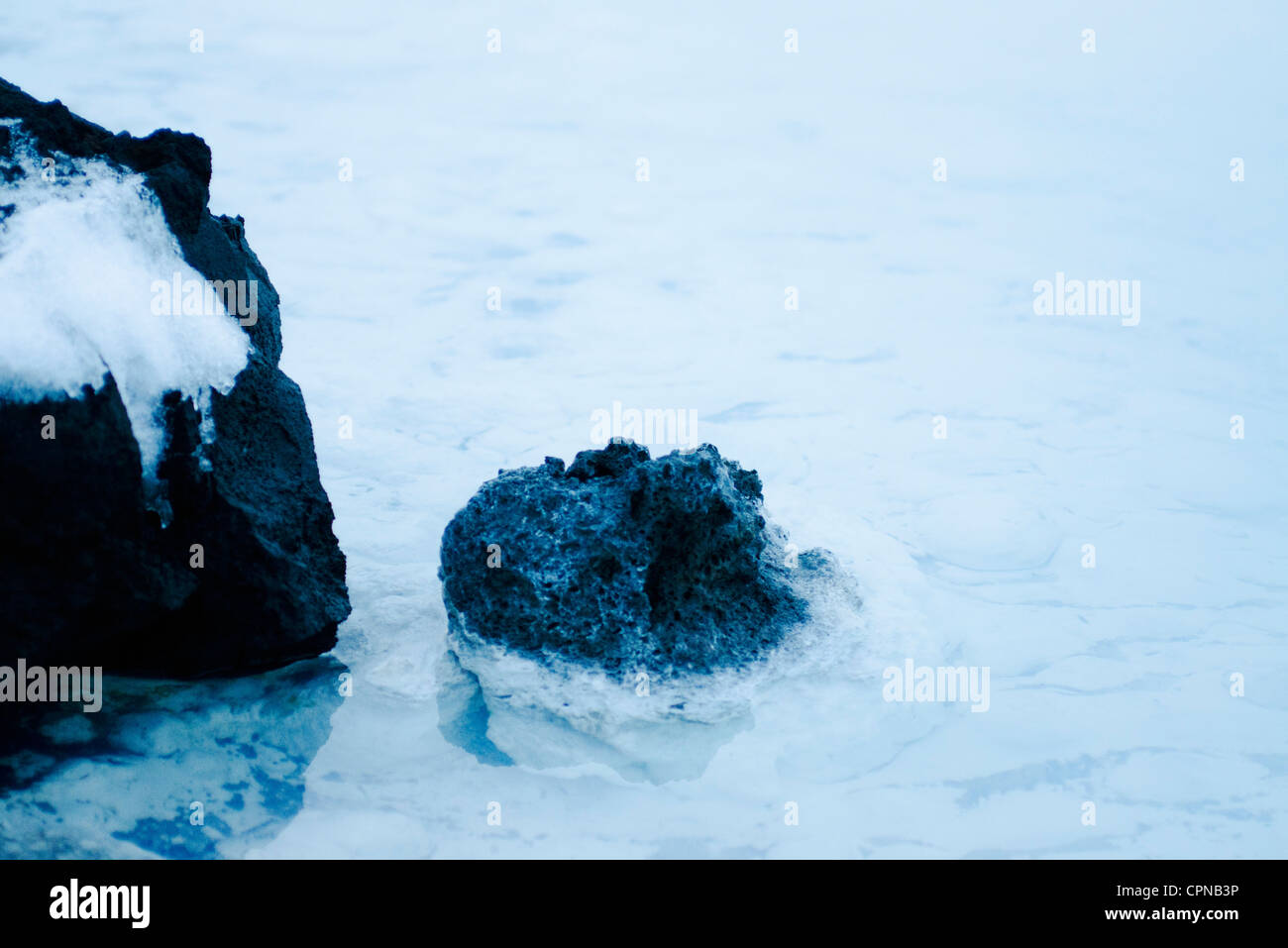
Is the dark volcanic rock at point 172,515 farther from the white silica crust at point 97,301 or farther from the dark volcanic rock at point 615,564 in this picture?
the dark volcanic rock at point 615,564

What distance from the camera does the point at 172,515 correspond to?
397cm

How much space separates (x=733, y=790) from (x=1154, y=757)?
1.45m

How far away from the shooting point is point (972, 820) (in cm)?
398

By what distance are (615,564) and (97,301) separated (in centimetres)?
176

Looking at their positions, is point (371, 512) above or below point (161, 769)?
above

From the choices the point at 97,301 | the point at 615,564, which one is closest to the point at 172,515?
the point at 97,301

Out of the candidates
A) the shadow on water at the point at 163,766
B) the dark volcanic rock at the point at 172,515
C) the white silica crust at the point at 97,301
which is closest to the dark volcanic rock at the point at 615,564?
the dark volcanic rock at the point at 172,515

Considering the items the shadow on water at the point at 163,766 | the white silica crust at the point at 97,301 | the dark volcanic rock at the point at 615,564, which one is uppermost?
the white silica crust at the point at 97,301

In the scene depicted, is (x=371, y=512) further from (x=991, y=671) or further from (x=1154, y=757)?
(x=1154, y=757)

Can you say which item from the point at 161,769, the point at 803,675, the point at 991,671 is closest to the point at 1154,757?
the point at 991,671

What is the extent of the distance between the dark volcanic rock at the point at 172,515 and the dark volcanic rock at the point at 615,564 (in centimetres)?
52

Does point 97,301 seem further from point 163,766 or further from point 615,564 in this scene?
point 615,564

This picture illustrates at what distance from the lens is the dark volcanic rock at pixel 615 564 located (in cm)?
429

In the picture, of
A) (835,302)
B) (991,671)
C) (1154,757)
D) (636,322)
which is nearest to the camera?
(1154,757)
